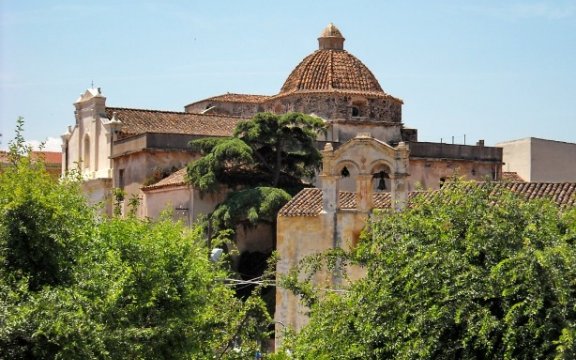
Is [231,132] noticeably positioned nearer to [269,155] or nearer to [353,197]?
[269,155]

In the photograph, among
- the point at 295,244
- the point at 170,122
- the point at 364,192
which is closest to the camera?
the point at 364,192

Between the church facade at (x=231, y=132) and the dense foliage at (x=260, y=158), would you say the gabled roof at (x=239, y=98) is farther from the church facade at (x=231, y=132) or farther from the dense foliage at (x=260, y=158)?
the dense foliage at (x=260, y=158)

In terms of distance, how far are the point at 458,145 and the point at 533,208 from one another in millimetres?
29811

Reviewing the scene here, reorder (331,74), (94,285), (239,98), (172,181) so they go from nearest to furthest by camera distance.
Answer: (94,285) < (172,181) < (331,74) < (239,98)

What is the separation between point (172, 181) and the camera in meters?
41.6

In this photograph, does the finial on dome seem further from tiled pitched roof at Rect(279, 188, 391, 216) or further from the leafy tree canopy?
tiled pitched roof at Rect(279, 188, 391, 216)

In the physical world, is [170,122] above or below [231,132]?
above

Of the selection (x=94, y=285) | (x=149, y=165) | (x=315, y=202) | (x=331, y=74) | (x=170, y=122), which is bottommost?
(x=94, y=285)

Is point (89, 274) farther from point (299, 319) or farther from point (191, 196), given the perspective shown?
point (191, 196)

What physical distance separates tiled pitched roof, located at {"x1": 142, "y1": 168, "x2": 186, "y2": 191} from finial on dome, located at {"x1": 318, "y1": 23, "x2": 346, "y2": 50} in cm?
984

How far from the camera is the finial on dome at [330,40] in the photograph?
162ft

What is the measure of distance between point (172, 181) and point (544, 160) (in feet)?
52.3

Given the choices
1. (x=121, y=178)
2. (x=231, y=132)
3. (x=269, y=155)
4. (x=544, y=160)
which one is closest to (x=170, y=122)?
(x=231, y=132)

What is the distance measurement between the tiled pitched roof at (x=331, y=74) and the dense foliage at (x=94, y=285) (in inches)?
1002
